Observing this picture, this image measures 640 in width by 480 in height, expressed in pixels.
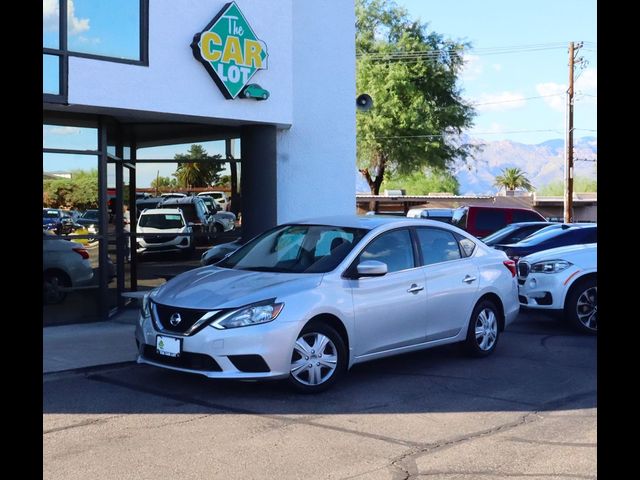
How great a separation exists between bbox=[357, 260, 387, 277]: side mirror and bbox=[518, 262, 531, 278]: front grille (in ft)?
14.6

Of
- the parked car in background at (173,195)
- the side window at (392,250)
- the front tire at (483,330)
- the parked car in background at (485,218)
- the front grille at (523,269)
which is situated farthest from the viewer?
the parked car in background at (485,218)

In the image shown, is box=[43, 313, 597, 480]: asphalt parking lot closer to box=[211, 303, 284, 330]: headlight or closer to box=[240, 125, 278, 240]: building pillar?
box=[211, 303, 284, 330]: headlight

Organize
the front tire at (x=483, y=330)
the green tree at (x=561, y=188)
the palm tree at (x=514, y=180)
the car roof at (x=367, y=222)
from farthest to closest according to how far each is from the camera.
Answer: the green tree at (x=561, y=188) < the palm tree at (x=514, y=180) < the front tire at (x=483, y=330) < the car roof at (x=367, y=222)

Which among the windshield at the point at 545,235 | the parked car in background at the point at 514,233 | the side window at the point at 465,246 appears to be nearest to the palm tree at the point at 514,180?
the parked car in background at the point at 514,233

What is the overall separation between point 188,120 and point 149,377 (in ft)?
18.1

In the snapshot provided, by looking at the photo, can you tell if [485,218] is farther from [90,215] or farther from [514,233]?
[90,215]

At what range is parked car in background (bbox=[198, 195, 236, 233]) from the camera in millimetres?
13844

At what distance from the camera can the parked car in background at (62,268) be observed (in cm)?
1123

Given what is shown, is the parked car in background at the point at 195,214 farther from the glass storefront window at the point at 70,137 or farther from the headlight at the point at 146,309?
the headlight at the point at 146,309

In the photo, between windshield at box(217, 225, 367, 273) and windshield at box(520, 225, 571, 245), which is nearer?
windshield at box(217, 225, 367, 273)

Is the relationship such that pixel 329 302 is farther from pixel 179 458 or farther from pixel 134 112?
pixel 134 112

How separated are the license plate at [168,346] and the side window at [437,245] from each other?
111 inches

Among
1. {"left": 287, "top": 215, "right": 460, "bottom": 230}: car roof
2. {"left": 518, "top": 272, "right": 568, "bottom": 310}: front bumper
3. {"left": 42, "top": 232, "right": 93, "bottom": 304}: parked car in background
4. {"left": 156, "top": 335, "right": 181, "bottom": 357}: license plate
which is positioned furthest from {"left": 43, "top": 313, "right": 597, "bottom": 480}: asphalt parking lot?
{"left": 42, "top": 232, "right": 93, "bottom": 304}: parked car in background
